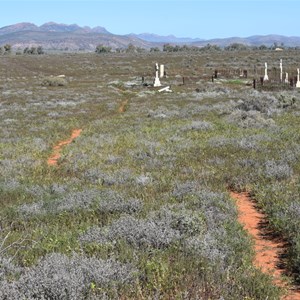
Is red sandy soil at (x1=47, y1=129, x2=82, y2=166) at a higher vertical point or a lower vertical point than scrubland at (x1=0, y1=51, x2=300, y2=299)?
lower

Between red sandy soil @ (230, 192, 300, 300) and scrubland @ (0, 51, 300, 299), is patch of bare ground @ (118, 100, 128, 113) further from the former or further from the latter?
red sandy soil @ (230, 192, 300, 300)

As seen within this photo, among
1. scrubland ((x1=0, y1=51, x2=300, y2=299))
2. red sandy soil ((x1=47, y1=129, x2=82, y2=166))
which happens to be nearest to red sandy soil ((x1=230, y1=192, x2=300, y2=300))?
scrubland ((x1=0, y1=51, x2=300, y2=299))

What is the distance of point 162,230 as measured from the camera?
8000mm

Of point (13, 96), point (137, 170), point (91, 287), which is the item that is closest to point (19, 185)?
point (137, 170)

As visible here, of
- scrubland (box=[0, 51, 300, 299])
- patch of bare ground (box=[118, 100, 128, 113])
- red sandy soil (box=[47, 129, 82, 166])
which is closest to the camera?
scrubland (box=[0, 51, 300, 299])

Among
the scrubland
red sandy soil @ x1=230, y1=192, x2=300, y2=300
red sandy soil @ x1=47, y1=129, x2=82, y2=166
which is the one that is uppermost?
the scrubland

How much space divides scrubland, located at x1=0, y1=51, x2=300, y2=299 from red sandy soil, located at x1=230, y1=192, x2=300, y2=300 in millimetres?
177

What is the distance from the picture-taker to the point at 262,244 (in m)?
8.16

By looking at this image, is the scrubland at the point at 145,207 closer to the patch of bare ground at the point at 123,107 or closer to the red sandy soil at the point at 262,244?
the red sandy soil at the point at 262,244

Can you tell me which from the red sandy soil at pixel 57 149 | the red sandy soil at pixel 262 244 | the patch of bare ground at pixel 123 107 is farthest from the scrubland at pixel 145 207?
the patch of bare ground at pixel 123 107

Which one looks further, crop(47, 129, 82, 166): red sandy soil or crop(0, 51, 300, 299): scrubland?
crop(47, 129, 82, 166): red sandy soil

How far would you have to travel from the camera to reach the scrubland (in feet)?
19.7

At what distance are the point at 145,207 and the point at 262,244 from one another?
275 centimetres

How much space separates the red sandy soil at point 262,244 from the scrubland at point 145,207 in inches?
7.0
